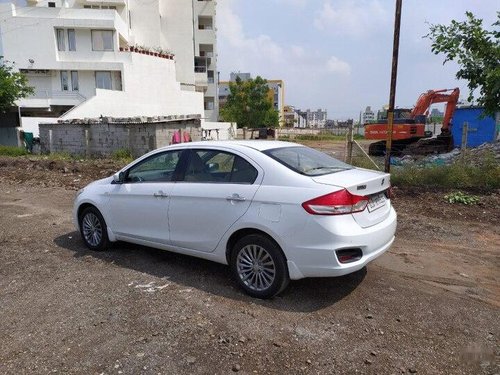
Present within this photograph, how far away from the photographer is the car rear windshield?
4.10 meters

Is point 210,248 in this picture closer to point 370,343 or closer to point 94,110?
point 370,343

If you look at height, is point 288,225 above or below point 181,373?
above

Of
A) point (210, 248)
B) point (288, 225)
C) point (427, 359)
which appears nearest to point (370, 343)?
point (427, 359)

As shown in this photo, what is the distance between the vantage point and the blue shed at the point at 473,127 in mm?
19859

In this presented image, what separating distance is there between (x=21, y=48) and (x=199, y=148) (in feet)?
118

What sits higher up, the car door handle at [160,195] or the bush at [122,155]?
the car door handle at [160,195]

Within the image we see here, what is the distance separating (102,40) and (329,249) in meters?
36.7

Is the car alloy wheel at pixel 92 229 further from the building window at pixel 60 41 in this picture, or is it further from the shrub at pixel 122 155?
the building window at pixel 60 41

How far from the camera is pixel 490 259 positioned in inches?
206

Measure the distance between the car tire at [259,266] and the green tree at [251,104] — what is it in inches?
1686

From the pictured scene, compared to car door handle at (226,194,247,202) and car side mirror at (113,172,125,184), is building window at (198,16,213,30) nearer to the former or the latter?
car side mirror at (113,172,125,184)

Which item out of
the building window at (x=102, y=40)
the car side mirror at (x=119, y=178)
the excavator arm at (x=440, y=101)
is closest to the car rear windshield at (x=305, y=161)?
the car side mirror at (x=119, y=178)

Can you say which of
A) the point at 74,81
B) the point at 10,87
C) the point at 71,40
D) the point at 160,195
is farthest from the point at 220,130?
the point at 160,195

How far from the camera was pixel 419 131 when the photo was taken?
21.7 metres
